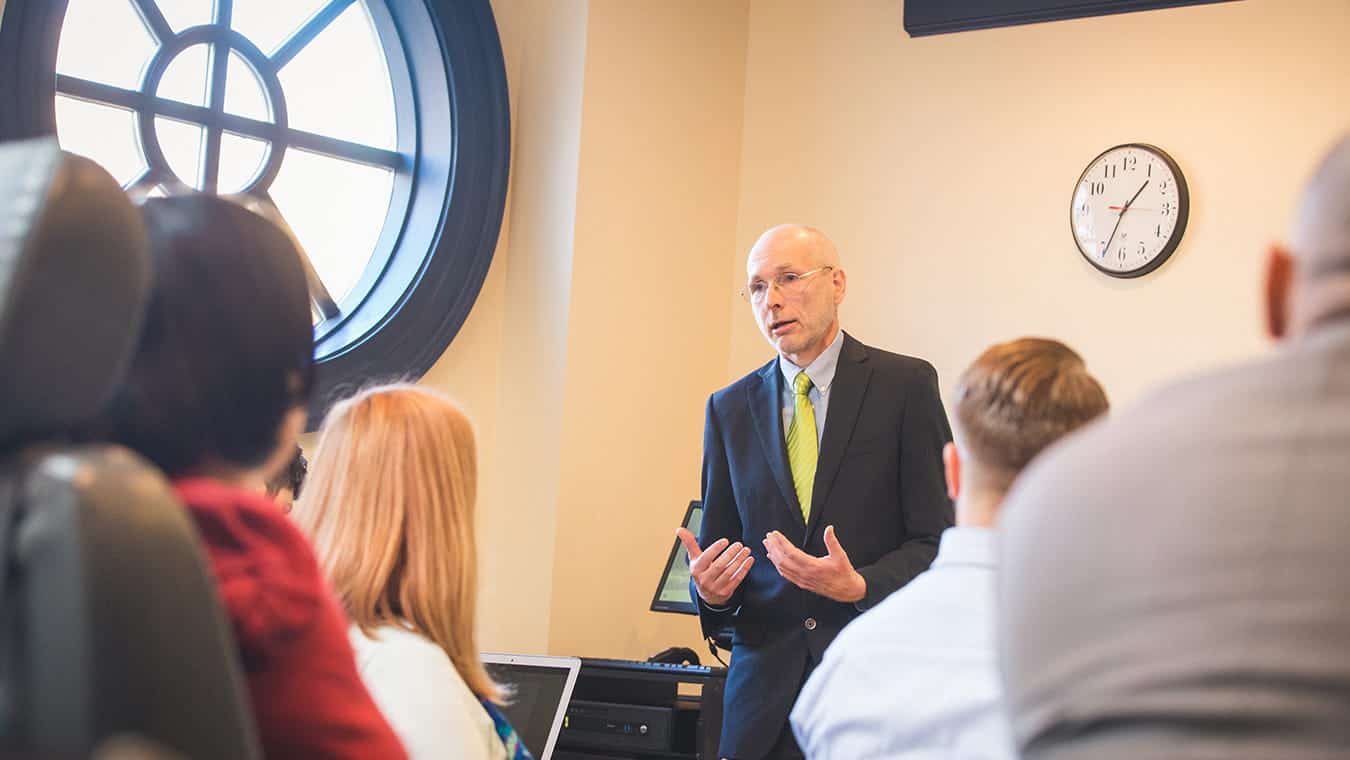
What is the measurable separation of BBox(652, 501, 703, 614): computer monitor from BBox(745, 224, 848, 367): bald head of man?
0.99m

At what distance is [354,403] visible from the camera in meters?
1.89

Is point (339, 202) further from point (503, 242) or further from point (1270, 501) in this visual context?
point (1270, 501)

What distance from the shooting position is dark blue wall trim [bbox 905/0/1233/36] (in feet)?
13.9

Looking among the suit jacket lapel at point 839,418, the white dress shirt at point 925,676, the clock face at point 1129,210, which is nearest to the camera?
the white dress shirt at point 925,676

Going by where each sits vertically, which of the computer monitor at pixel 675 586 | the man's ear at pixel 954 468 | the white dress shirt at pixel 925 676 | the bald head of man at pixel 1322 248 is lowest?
the computer monitor at pixel 675 586

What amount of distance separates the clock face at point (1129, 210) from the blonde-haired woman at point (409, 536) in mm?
2893

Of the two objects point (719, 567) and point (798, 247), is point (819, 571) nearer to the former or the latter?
point (719, 567)

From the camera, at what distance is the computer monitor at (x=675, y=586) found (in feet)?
13.2

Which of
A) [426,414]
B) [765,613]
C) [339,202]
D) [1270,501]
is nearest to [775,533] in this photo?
[765,613]

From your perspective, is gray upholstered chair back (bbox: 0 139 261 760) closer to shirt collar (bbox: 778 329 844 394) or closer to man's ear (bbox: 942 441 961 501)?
man's ear (bbox: 942 441 961 501)

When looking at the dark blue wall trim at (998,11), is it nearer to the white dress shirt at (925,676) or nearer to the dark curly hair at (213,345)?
the white dress shirt at (925,676)

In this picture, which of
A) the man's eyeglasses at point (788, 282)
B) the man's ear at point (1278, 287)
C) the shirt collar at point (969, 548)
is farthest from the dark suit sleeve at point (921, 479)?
the man's ear at point (1278, 287)

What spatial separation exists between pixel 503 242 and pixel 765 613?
76.9 inches

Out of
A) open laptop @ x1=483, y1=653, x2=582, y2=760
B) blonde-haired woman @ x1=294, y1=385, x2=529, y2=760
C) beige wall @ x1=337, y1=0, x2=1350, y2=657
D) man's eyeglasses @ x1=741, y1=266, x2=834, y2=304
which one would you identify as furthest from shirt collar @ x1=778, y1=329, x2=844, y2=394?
blonde-haired woman @ x1=294, y1=385, x2=529, y2=760
